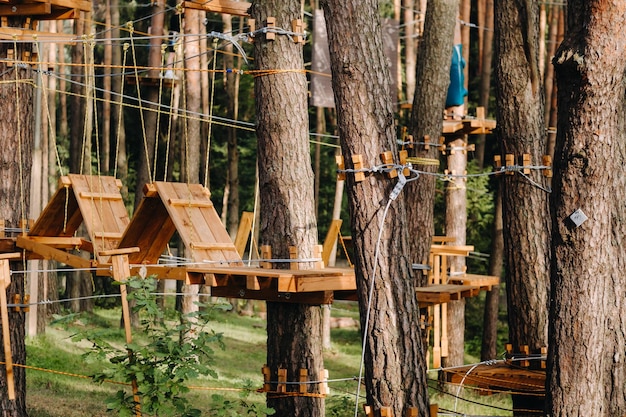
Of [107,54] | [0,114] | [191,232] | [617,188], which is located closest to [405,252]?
[617,188]

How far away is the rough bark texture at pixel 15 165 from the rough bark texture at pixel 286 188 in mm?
2211

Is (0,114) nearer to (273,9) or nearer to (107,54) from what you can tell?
(273,9)

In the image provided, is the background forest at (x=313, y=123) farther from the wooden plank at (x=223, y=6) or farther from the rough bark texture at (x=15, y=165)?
the rough bark texture at (x=15, y=165)

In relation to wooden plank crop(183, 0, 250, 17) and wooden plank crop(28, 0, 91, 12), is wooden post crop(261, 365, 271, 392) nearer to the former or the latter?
wooden plank crop(183, 0, 250, 17)

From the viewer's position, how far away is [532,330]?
7117 mm

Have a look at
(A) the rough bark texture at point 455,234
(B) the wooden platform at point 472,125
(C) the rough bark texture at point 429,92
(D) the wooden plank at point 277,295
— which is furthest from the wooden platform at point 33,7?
(A) the rough bark texture at point 455,234

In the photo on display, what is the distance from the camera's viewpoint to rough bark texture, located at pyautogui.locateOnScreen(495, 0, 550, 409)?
713 cm

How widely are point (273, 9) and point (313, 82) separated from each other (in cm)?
624

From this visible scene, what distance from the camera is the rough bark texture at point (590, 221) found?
503 cm

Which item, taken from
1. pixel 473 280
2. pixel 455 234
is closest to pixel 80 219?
pixel 473 280

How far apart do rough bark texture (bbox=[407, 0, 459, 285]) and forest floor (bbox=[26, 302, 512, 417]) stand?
1134mm

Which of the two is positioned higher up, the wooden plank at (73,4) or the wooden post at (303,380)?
the wooden plank at (73,4)

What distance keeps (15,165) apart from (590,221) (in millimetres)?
4939

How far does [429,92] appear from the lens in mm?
9984
